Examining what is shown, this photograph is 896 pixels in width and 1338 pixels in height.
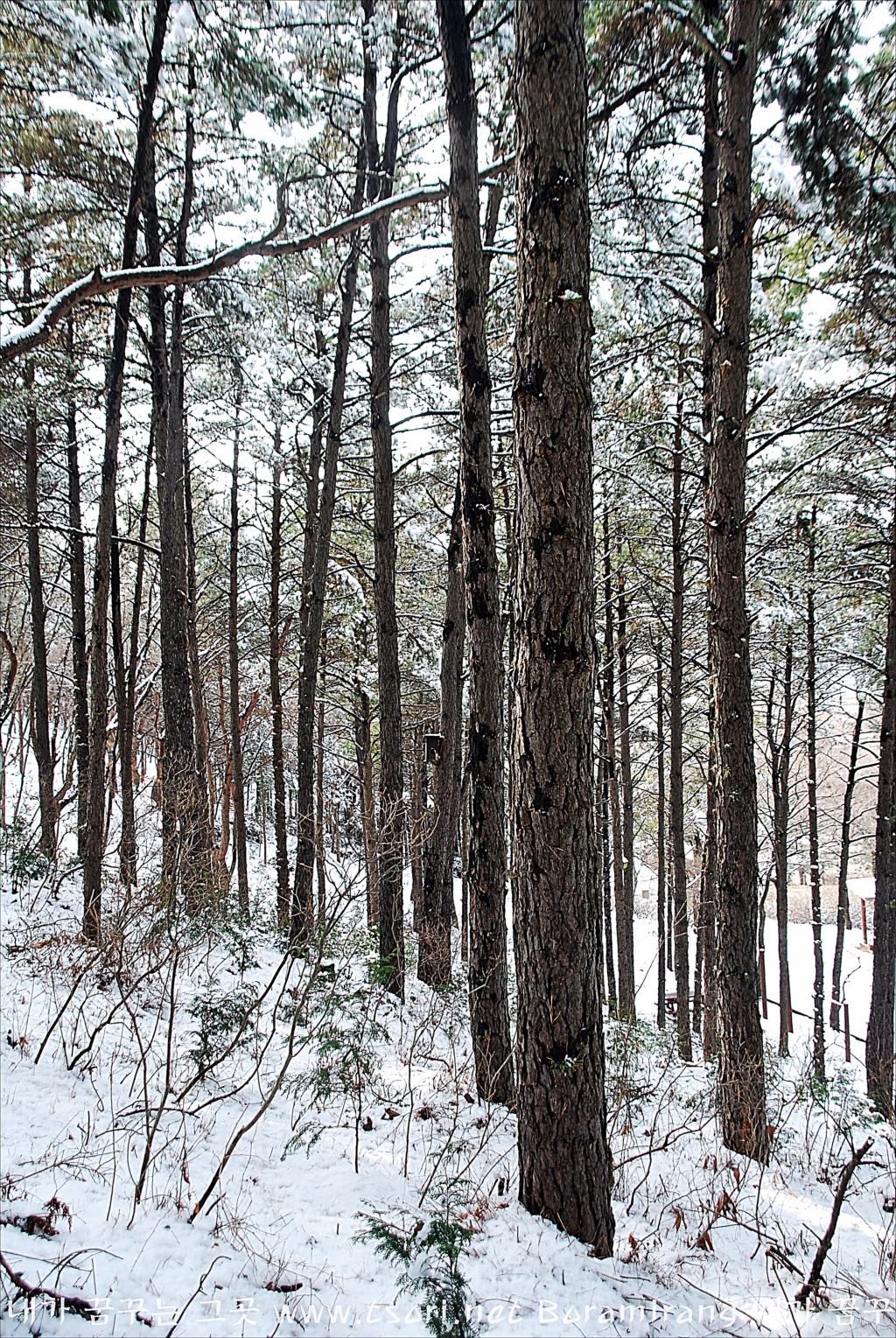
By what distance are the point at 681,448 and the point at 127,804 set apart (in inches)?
274

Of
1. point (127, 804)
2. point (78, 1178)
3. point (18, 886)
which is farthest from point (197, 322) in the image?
point (78, 1178)

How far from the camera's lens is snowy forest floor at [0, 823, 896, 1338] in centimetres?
243

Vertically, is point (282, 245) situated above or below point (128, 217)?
below

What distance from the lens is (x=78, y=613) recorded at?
33.8ft

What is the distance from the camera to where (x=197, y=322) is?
747cm

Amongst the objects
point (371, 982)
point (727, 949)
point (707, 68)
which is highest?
point (707, 68)

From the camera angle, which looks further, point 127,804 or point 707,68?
point 127,804

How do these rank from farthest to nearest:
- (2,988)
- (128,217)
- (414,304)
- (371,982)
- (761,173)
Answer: (414,304) < (371,982) < (761,173) < (128,217) < (2,988)

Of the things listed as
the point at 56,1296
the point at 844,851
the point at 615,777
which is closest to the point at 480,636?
the point at 56,1296

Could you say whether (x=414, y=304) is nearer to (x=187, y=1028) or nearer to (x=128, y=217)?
(x=128, y=217)

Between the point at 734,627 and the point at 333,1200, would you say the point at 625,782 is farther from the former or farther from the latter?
the point at 333,1200

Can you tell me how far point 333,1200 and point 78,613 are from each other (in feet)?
30.6

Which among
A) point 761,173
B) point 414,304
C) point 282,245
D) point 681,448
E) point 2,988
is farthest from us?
point 414,304

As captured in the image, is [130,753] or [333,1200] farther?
[130,753]
